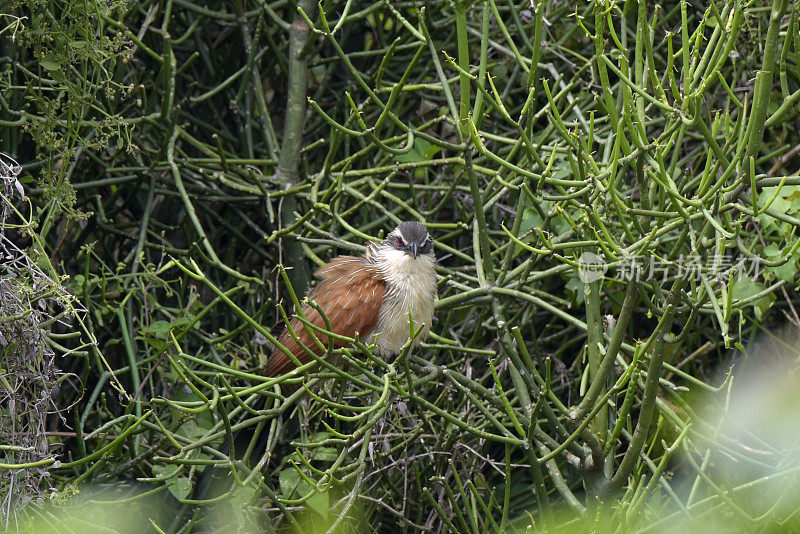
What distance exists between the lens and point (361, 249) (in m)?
3.24

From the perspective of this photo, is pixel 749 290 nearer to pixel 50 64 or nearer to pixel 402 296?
pixel 402 296

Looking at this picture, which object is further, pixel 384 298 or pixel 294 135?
pixel 294 135

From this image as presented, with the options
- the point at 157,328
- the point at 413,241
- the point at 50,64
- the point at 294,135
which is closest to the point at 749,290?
the point at 413,241

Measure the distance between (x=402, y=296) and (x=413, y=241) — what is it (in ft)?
0.74

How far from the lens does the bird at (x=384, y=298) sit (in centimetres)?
332

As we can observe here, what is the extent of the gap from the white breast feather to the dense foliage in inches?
5.1

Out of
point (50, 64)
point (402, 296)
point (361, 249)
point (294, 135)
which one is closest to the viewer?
point (50, 64)

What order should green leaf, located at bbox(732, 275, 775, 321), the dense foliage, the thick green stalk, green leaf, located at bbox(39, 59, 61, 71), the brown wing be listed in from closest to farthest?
the dense foliage, green leaf, located at bbox(39, 59, 61, 71), green leaf, located at bbox(732, 275, 775, 321), the brown wing, the thick green stalk

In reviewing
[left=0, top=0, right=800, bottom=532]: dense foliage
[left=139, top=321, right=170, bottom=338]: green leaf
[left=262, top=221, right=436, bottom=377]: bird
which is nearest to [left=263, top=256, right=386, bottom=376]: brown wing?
[left=262, top=221, right=436, bottom=377]: bird

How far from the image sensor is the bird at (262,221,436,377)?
10.9 ft

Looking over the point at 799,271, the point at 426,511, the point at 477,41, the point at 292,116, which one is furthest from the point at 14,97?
the point at 799,271

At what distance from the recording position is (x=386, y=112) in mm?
2508
